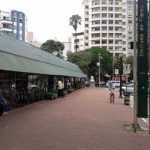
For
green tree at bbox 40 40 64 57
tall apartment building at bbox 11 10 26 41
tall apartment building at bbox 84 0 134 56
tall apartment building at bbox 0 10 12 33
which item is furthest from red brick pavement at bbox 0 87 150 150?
tall apartment building at bbox 84 0 134 56

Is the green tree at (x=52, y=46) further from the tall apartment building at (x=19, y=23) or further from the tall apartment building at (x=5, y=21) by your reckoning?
the tall apartment building at (x=19, y=23)

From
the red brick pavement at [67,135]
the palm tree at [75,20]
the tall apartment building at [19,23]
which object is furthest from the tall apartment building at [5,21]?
the red brick pavement at [67,135]

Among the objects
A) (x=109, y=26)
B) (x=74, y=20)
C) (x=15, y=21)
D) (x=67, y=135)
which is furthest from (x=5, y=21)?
(x=67, y=135)

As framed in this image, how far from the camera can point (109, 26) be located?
170875 millimetres

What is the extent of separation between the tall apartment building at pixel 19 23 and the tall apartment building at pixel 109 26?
23473 mm

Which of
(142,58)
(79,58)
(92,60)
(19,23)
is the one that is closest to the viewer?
(142,58)

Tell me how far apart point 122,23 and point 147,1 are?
156 m

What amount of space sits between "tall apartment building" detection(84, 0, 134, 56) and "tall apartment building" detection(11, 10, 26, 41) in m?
23.5

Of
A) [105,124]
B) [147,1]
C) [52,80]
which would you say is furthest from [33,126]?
[52,80]

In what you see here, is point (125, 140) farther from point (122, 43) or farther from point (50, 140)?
point (122, 43)

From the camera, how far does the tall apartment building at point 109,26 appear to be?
17025cm

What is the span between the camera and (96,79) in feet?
443

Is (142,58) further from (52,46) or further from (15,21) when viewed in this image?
(15,21)

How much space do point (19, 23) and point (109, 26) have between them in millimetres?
32842
